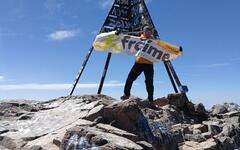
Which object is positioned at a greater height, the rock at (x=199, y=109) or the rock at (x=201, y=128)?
the rock at (x=199, y=109)

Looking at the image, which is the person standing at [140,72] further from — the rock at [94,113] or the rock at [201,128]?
the rock at [94,113]

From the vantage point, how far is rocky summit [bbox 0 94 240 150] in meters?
7.42

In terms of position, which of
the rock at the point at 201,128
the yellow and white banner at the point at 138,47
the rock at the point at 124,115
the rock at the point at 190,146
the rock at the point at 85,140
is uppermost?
the yellow and white banner at the point at 138,47

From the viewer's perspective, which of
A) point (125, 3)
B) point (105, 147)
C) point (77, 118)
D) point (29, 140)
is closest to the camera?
point (105, 147)

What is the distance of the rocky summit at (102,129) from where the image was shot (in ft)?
24.3

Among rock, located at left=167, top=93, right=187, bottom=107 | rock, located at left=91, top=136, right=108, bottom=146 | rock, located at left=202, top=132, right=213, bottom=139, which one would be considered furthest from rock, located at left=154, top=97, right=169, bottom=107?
rock, located at left=91, top=136, right=108, bottom=146

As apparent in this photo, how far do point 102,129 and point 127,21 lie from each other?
18171mm

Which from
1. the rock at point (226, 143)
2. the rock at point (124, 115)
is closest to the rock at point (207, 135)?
the rock at point (226, 143)

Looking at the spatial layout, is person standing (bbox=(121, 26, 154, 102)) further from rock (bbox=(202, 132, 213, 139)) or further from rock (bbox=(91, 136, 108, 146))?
rock (bbox=(91, 136, 108, 146))

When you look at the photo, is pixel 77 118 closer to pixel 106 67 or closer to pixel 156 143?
pixel 156 143

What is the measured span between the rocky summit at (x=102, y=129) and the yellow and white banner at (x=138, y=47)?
6.34ft

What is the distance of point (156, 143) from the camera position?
9.70 meters

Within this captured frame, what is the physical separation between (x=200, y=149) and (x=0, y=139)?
5070 millimetres

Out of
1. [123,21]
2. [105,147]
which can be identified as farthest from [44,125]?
[123,21]
